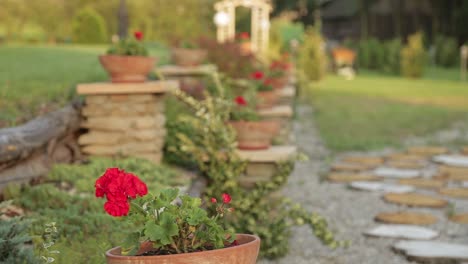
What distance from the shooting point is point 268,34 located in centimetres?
1952

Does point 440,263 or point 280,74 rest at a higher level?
point 280,74

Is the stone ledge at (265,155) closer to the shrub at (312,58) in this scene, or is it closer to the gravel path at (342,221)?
the gravel path at (342,221)

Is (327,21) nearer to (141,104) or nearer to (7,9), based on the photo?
(7,9)

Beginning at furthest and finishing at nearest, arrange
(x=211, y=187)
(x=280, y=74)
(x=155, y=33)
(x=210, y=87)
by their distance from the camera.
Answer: (x=155, y=33) < (x=280, y=74) < (x=210, y=87) < (x=211, y=187)

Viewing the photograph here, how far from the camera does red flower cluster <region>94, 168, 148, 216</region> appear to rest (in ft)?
8.77

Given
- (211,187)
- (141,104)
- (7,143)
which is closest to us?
(7,143)

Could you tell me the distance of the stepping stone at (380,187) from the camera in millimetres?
7129

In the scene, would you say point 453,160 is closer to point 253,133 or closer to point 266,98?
point 266,98

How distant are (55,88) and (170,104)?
0.99 meters

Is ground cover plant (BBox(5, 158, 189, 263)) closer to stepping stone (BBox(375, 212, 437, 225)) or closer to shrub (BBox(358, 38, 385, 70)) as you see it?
stepping stone (BBox(375, 212, 437, 225))

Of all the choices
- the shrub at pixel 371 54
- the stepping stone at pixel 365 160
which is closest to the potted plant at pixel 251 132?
the stepping stone at pixel 365 160

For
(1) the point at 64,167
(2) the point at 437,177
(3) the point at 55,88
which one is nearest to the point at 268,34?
(2) the point at 437,177

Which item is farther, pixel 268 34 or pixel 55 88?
pixel 268 34

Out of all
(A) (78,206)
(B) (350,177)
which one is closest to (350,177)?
(B) (350,177)
